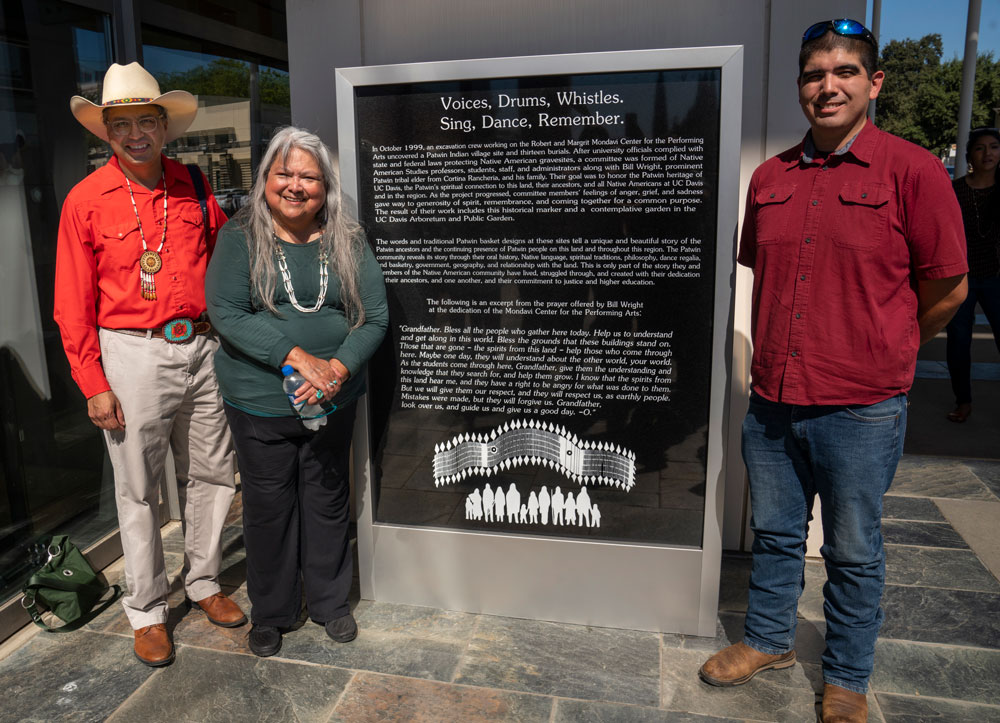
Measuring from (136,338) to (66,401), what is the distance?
1222 millimetres

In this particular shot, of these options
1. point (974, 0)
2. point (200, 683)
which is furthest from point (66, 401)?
point (974, 0)

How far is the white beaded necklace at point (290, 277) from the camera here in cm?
271

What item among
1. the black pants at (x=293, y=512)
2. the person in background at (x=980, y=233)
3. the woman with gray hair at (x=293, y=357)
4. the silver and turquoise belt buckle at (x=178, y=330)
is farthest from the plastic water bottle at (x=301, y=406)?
the person in background at (x=980, y=233)

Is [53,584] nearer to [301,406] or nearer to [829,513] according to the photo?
[301,406]

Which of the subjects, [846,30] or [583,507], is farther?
[583,507]

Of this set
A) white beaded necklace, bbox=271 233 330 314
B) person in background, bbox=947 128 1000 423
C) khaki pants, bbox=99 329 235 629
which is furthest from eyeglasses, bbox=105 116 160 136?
person in background, bbox=947 128 1000 423

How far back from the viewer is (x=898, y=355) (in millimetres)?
2246

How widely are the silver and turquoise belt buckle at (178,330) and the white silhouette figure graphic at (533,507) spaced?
4.86ft

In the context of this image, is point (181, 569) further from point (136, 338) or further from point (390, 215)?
point (390, 215)

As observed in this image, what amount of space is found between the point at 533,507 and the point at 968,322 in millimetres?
4342

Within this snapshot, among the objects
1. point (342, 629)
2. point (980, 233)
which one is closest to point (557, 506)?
point (342, 629)

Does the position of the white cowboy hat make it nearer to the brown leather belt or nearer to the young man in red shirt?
the brown leather belt

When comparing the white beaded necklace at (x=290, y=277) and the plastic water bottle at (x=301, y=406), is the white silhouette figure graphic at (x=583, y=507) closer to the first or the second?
the plastic water bottle at (x=301, y=406)

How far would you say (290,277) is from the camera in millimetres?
2709
